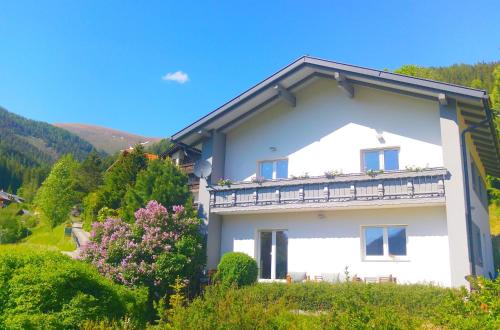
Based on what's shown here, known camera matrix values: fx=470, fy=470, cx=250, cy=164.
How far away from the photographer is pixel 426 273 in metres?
14.9

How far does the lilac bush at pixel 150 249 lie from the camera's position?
15367 millimetres

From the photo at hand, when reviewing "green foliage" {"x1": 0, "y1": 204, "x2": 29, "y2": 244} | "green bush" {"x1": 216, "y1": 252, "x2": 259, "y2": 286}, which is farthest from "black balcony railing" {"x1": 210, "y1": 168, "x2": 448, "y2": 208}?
"green foliage" {"x1": 0, "y1": 204, "x2": 29, "y2": 244}

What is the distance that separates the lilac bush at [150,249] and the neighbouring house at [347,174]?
139 cm

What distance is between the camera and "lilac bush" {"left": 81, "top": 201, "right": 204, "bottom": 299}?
1537 centimetres

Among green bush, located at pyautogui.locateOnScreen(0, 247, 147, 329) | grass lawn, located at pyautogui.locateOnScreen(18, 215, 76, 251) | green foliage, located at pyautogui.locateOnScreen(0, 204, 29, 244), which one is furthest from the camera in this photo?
green foliage, located at pyautogui.locateOnScreen(0, 204, 29, 244)

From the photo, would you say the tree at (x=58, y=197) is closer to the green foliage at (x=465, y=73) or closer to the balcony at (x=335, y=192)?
the balcony at (x=335, y=192)

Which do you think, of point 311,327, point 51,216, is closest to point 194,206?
point 311,327

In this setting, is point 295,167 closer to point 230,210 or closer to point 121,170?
point 230,210

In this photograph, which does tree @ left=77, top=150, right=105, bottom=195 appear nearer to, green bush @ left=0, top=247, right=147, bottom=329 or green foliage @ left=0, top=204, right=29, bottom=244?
green foliage @ left=0, top=204, right=29, bottom=244

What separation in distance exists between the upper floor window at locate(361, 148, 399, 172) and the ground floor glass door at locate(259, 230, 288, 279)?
4.00 metres

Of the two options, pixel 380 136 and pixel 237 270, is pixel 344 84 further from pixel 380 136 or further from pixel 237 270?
pixel 237 270

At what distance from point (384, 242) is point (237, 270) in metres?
5.03

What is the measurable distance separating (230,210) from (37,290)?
369 inches

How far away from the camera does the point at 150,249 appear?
15.8 metres
